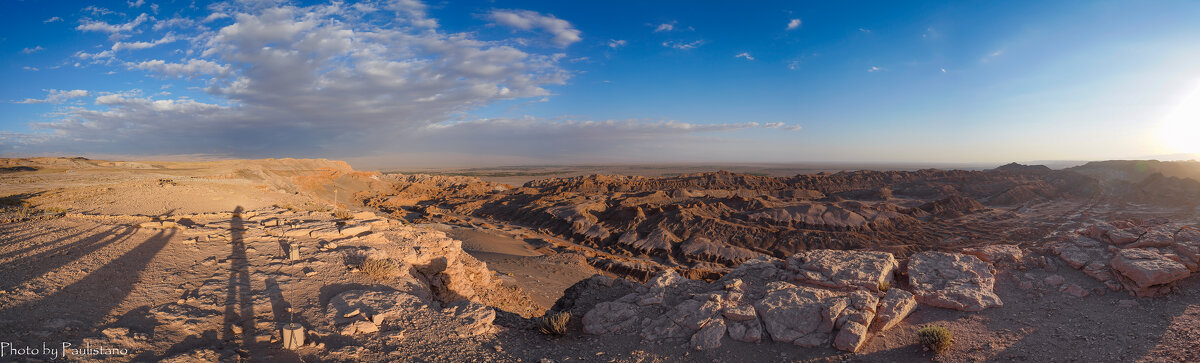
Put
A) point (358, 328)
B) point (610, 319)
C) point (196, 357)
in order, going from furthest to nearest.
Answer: point (610, 319) → point (358, 328) → point (196, 357)

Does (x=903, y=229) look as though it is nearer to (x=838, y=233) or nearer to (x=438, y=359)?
(x=838, y=233)

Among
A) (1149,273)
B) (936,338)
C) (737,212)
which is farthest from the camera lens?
(737,212)

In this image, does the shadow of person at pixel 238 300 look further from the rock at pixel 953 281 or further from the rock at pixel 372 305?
the rock at pixel 953 281

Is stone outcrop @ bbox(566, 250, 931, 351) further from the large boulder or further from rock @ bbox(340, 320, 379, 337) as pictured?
rock @ bbox(340, 320, 379, 337)

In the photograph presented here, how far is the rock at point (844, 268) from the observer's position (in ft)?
22.8

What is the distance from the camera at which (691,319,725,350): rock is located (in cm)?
592

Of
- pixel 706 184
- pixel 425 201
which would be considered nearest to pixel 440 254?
pixel 425 201

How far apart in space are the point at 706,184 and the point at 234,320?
5046cm

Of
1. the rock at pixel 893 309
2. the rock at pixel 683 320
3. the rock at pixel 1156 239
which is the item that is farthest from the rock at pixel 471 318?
the rock at pixel 1156 239

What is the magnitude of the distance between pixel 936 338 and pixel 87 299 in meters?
10.8

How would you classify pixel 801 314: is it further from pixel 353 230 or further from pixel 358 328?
pixel 353 230

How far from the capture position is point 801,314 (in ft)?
Answer: 20.0

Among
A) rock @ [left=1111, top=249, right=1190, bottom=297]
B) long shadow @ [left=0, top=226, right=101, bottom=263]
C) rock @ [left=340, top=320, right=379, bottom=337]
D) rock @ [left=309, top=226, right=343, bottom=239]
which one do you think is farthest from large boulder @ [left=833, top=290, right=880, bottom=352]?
long shadow @ [left=0, top=226, right=101, bottom=263]

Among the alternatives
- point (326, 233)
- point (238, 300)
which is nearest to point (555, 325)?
point (238, 300)
